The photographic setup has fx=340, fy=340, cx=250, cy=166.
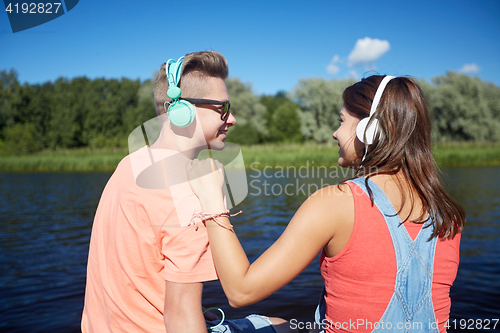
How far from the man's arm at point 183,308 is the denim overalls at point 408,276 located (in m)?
0.71

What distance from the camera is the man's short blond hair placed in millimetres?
1725

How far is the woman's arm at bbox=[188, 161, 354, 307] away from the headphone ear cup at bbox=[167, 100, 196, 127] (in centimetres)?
44

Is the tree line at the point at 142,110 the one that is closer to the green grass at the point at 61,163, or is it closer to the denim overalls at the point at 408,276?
the green grass at the point at 61,163

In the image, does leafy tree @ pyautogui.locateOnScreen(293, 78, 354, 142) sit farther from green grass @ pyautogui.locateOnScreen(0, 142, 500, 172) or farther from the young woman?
the young woman

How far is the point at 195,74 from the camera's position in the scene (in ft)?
5.71

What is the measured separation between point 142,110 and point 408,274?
117ft

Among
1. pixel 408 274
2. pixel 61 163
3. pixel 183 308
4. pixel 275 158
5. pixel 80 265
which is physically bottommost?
pixel 80 265

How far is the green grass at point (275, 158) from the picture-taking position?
24203mm

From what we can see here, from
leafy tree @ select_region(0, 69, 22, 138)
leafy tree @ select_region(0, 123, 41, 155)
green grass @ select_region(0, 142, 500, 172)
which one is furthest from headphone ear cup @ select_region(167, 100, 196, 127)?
leafy tree @ select_region(0, 69, 22, 138)

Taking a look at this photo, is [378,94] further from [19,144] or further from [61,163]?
[19,144]

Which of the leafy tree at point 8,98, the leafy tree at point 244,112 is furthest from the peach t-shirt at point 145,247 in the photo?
the leafy tree at point 8,98

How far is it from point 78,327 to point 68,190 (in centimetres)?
1405

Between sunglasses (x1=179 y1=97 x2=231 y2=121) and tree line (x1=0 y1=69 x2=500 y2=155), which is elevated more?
tree line (x1=0 y1=69 x2=500 y2=155)

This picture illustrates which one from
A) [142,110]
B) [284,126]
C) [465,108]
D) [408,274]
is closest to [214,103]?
[408,274]
